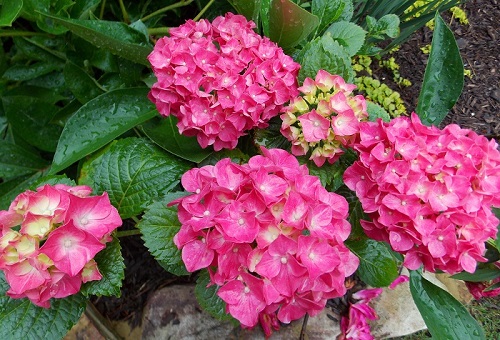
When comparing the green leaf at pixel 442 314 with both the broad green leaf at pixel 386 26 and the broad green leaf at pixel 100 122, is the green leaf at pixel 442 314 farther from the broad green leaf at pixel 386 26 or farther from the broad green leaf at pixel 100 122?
the broad green leaf at pixel 100 122

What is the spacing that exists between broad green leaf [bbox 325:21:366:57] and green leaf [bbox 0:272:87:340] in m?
0.79

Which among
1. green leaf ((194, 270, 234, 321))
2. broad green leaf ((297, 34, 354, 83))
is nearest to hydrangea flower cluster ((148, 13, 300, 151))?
broad green leaf ((297, 34, 354, 83))

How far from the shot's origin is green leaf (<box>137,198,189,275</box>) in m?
0.89

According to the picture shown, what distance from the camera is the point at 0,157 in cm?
132

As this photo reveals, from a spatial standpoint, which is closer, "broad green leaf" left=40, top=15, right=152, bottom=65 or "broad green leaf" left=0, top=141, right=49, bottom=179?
"broad green leaf" left=40, top=15, right=152, bottom=65

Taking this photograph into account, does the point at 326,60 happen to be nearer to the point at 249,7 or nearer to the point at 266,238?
the point at 249,7

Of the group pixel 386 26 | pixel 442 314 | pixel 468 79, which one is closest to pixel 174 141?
pixel 386 26

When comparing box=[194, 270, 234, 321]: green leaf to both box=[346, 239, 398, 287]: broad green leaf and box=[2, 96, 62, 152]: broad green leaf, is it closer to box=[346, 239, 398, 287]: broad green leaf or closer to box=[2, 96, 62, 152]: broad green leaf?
box=[346, 239, 398, 287]: broad green leaf

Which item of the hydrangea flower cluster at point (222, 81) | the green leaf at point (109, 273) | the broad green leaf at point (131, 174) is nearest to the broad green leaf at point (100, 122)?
the broad green leaf at point (131, 174)

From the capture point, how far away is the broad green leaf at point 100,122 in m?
1.11

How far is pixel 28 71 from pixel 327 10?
0.89 m

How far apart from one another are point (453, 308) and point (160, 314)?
2.74ft

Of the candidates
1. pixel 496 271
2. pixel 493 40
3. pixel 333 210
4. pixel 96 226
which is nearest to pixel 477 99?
pixel 493 40

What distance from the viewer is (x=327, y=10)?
3.76 feet
